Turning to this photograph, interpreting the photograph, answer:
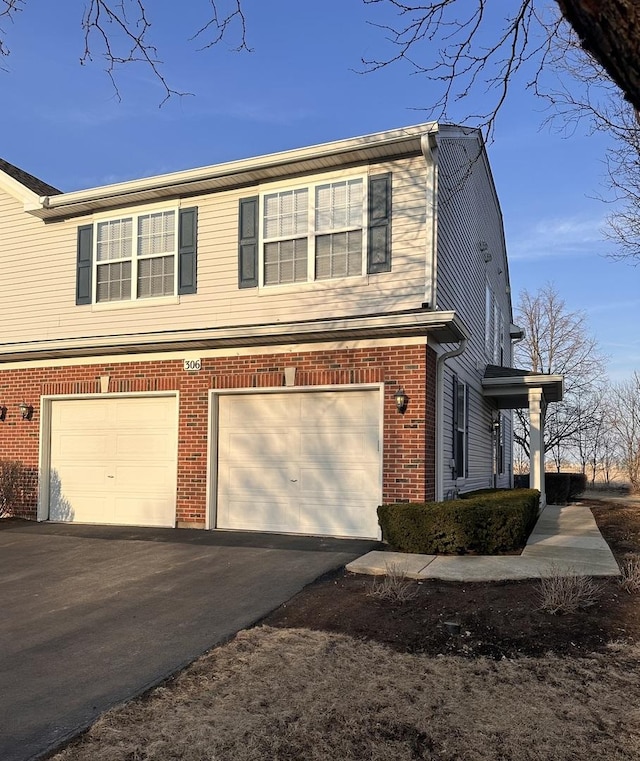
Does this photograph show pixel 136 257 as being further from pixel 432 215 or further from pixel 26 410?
pixel 432 215

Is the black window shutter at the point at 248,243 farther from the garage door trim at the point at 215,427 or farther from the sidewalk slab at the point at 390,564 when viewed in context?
the sidewalk slab at the point at 390,564

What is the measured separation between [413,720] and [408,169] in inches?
328

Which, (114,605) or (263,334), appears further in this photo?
(263,334)

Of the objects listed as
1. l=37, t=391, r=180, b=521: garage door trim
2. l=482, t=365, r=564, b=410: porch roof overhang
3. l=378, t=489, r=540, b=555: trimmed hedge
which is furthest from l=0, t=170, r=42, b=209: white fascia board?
l=482, t=365, r=564, b=410: porch roof overhang

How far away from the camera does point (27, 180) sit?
45.6ft

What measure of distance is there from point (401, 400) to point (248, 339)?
8.92ft

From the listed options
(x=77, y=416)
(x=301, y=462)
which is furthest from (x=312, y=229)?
(x=77, y=416)

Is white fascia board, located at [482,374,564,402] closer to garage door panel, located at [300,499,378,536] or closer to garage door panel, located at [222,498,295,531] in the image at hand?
garage door panel, located at [300,499,378,536]

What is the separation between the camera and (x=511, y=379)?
48.2 ft

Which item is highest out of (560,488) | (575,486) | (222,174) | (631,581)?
(222,174)

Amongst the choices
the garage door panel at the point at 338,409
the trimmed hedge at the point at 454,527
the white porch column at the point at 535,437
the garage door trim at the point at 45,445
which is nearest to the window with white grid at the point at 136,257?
the garage door trim at the point at 45,445

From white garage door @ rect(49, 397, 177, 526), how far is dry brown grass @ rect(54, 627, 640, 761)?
674 centimetres

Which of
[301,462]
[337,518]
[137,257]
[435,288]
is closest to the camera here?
[435,288]

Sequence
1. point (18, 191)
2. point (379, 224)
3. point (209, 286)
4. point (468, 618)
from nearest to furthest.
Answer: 1. point (468, 618)
2. point (379, 224)
3. point (209, 286)
4. point (18, 191)
